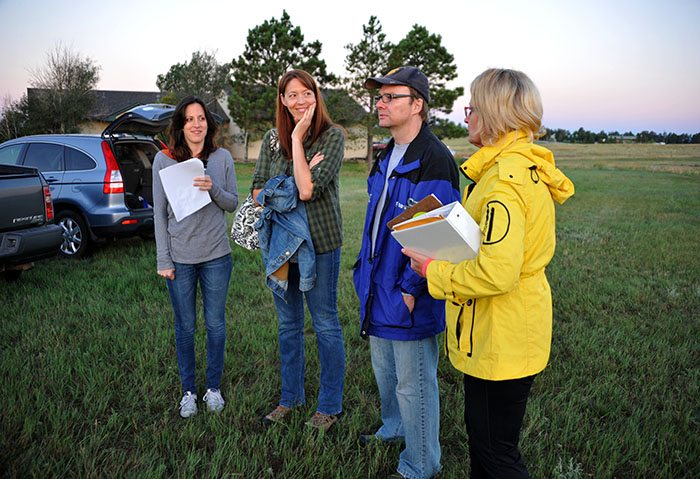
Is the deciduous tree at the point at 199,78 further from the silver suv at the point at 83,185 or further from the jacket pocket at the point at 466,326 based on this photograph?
the jacket pocket at the point at 466,326

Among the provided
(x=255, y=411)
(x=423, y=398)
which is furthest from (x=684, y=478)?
(x=255, y=411)

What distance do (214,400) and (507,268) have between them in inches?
90.7

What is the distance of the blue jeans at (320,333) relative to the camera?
2643 mm

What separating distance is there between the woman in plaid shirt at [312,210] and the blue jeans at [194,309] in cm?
49

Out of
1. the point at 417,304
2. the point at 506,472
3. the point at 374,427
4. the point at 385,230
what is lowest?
the point at 374,427

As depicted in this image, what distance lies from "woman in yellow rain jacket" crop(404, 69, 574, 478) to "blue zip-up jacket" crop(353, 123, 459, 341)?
262 millimetres

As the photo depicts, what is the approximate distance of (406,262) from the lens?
2.07 metres

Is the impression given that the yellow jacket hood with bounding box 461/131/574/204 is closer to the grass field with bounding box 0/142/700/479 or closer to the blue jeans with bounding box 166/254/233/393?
the grass field with bounding box 0/142/700/479

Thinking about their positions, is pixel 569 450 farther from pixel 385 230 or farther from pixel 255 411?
pixel 255 411

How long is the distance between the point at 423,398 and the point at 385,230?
0.86 metres

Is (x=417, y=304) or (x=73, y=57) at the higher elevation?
(x=73, y=57)

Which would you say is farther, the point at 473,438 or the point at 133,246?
the point at 133,246

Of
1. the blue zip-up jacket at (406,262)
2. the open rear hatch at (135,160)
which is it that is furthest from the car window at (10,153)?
the blue zip-up jacket at (406,262)

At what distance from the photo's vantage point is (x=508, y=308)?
1625 mm
